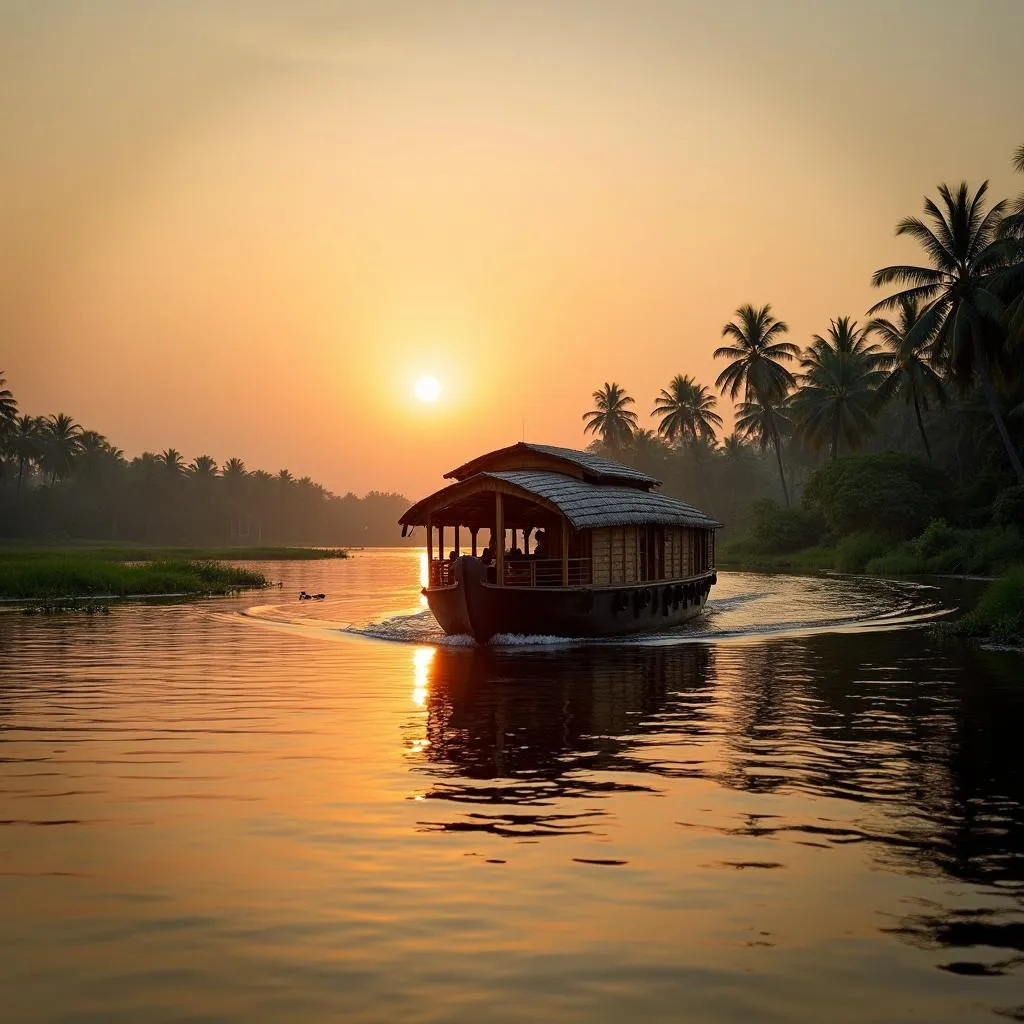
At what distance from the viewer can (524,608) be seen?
24969 mm

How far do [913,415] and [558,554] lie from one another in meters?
57.0

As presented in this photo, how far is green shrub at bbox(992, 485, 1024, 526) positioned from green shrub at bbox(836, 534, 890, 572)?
10023 mm

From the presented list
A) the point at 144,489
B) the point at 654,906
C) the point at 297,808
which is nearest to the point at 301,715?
the point at 297,808

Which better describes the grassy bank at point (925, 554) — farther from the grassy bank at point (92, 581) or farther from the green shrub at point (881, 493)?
the grassy bank at point (92, 581)

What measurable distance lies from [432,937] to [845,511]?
5866 centimetres

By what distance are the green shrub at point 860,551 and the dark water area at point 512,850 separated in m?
41.7

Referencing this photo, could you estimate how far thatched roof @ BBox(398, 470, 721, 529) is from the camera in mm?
24828

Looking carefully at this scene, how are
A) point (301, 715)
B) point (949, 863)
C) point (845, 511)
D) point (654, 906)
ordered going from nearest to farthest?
point (654, 906)
point (949, 863)
point (301, 715)
point (845, 511)

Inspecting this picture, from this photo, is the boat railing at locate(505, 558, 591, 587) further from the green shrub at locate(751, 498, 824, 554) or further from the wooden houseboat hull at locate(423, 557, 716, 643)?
the green shrub at locate(751, 498, 824, 554)

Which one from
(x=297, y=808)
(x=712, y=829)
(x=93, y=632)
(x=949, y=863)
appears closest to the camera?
(x=949, y=863)

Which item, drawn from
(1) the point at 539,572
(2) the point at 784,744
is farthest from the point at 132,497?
(2) the point at 784,744

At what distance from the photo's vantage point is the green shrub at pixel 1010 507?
1832 inches

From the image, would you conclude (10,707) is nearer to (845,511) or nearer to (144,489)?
(845,511)

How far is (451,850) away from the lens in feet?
25.7
